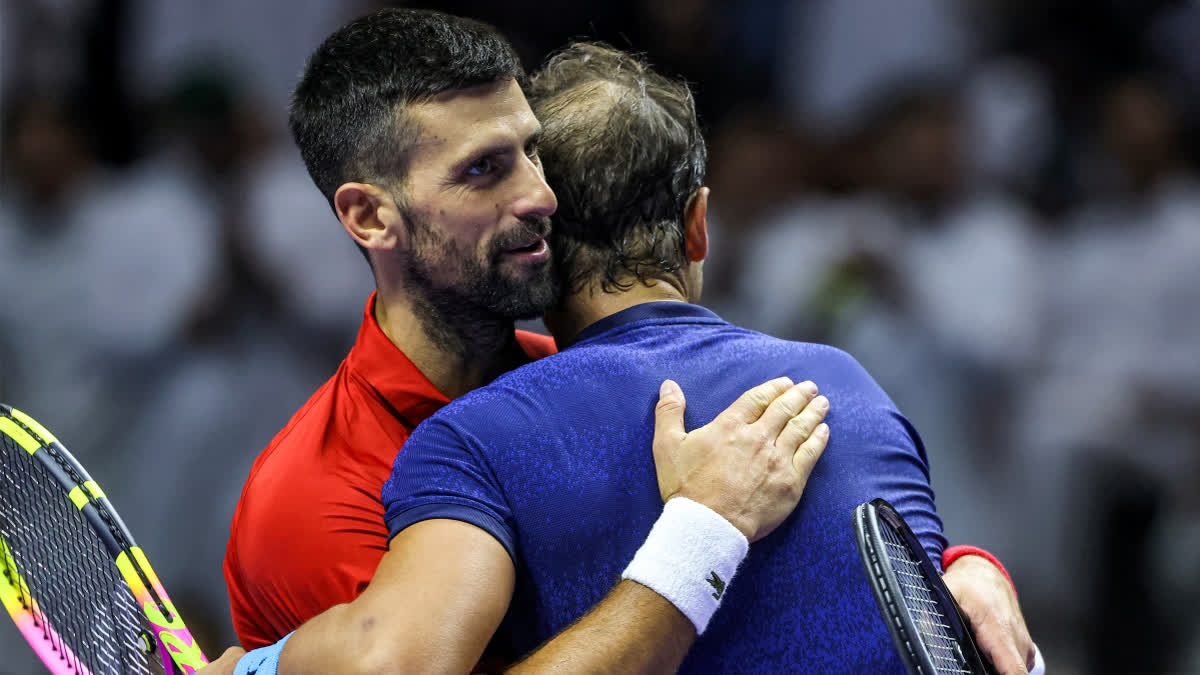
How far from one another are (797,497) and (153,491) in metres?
4.10

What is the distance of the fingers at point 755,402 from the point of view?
6.42 ft

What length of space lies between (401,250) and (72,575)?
0.94 metres

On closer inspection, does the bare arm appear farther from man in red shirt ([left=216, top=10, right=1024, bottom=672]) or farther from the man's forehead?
the man's forehead

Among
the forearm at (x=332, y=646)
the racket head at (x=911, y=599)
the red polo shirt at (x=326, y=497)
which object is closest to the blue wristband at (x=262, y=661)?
the forearm at (x=332, y=646)

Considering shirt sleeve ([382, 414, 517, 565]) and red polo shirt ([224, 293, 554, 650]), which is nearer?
shirt sleeve ([382, 414, 517, 565])

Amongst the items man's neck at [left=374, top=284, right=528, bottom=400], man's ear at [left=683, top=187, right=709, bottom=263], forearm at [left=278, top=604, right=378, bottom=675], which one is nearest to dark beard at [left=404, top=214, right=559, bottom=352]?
man's neck at [left=374, top=284, right=528, bottom=400]

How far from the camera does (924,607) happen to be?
1744 millimetres

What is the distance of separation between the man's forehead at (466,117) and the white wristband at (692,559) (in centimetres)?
73

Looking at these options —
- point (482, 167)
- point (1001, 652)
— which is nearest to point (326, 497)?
point (482, 167)

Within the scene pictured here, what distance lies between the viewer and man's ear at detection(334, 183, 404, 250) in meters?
2.25

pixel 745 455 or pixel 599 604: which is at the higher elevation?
pixel 745 455

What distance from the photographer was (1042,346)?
16.9ft

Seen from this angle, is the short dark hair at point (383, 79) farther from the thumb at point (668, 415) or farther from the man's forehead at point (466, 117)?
the thumb at point (668, 415)

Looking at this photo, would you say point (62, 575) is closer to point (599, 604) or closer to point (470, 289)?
point (470, 289)
